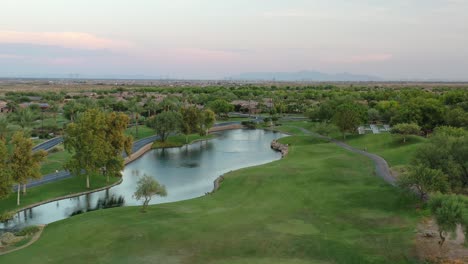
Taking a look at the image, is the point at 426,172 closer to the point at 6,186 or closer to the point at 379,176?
the point at 379,176

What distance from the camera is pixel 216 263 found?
3522 cm

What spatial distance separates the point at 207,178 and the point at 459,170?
4411 cm

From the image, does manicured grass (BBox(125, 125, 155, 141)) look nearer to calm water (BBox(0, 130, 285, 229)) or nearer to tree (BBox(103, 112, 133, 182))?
calm water (BBox(0, 130, 285, 229))

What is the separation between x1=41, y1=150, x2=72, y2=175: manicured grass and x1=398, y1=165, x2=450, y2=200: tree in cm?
6213

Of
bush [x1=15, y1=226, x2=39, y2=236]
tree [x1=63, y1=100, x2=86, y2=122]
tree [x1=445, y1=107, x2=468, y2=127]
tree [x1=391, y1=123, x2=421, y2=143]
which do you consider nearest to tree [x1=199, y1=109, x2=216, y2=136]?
tree [x1=63, y1=100, x2=86, y2=122]

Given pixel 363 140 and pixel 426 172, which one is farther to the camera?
pixel 363 140

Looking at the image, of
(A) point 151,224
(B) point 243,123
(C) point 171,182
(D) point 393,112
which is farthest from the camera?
(B) point 243,123

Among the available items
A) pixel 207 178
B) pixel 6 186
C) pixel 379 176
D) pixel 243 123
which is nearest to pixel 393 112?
pixel 243 123

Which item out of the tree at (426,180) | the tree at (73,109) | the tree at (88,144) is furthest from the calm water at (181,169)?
the tree at (426,180)

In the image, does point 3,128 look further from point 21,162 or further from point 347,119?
point 347,119

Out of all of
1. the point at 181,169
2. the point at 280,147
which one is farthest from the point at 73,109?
the point at 280,147

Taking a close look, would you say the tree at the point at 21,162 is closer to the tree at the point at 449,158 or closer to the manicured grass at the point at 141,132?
the manicured grass at the point at 141,132

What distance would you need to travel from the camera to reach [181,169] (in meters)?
84.4

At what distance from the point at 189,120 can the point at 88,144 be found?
50194 millimetres
